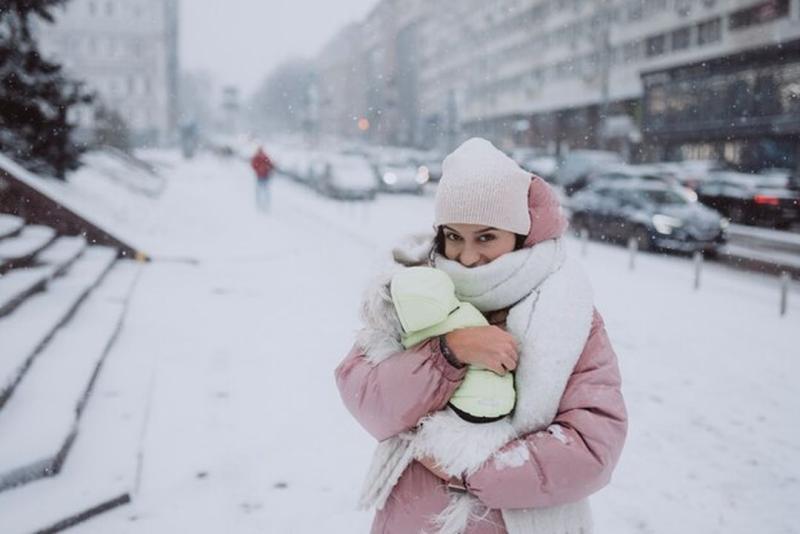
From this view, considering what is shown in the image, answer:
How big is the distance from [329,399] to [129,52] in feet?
269

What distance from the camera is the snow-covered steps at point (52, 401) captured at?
3697 millimetres

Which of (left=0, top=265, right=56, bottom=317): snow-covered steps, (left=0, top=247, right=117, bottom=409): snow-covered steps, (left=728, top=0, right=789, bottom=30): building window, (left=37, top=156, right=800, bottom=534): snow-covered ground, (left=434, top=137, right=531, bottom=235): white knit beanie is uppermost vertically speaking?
(left=728, top=0, right=789, bottom=30): building window

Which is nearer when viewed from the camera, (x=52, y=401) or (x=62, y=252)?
(x=52, y=401)

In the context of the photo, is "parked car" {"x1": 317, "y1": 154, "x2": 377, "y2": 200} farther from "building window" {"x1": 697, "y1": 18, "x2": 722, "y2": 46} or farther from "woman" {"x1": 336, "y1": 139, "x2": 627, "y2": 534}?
"building window" {"x1": 697, "y1": 18, "x2": 722, "y2": 46}

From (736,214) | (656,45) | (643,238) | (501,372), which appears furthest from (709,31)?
(501,372)

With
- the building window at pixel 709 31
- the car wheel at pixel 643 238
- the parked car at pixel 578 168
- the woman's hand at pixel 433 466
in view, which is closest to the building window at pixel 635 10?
the building window at pixel 709 31

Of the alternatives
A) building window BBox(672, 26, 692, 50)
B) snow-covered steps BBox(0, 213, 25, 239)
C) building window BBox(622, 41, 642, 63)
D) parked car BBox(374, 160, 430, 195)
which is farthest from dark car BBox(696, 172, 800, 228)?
building window BBox(622, 41, 642, 63)

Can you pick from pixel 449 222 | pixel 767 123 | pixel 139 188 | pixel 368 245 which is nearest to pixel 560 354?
pixel 449 222

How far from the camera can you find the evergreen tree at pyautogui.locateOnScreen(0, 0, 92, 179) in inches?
442

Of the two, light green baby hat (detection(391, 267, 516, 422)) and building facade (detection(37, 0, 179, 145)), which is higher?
building facade (detection(37, 0, 179, 145))

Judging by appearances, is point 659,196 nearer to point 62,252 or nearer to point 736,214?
point 736,214

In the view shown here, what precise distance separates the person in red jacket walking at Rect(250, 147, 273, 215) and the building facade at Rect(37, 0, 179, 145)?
57562mm

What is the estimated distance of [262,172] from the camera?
18312 mm

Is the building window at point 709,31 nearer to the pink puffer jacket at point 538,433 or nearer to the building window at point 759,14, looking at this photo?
the building window at point 759,14
